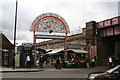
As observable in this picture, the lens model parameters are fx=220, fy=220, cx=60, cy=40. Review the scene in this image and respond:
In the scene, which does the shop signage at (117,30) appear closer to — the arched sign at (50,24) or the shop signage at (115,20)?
the shop signage at (115,20)

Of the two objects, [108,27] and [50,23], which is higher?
[50,23]

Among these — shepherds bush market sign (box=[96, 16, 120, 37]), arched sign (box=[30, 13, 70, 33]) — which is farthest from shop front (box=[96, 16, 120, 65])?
arched sign (box=[30, 13, 70, 33])

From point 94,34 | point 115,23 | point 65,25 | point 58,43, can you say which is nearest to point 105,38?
→ point 94,34

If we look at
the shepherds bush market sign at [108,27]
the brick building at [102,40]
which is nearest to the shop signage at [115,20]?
the shepherds bush market sign at [108,27]

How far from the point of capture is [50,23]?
34.6m

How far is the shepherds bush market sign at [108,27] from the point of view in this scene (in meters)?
37.3

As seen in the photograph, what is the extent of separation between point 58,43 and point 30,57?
1509 inches

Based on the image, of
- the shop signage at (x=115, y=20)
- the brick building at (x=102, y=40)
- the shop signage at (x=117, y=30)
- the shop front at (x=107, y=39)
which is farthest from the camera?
the brick building at (x=102, y=40)

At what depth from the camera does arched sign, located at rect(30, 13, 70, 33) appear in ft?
111

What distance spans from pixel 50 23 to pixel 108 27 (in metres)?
11.5

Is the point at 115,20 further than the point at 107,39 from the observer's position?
No

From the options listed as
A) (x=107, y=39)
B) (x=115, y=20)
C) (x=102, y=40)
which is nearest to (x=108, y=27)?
(x=115, y=20)

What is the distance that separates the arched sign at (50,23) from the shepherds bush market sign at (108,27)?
8.34m

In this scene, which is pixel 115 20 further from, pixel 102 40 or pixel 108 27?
pixel 102 40
